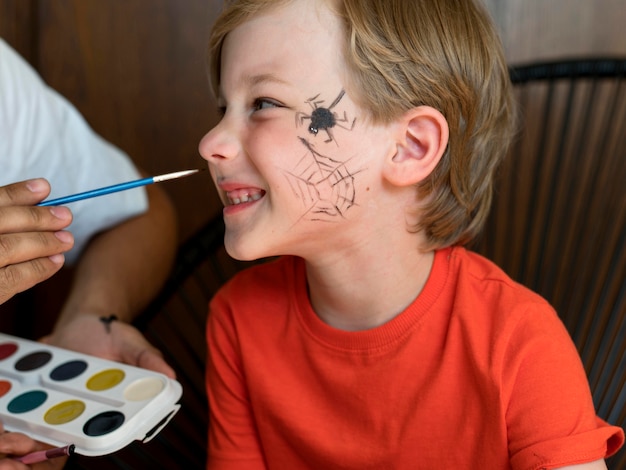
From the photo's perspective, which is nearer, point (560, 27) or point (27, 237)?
point (27, 237)

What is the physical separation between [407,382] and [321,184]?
0.30 m

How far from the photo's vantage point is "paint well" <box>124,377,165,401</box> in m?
0.91

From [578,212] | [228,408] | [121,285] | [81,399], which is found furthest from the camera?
[578,212]

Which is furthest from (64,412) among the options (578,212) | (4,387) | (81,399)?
(578,212)

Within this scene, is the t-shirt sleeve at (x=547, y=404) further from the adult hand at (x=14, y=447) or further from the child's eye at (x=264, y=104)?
the adult hand at (x=14, y=447)

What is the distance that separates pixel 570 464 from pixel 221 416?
508 mm

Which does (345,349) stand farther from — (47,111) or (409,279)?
(47,111)

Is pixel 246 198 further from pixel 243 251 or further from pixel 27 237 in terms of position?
pixel 27 237

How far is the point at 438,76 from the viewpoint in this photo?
2.87 feet

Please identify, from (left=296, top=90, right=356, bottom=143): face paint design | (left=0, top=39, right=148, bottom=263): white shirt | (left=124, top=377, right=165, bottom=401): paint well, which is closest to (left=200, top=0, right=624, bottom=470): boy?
(left=296, top=90, right=356, bottom=143): face paint design

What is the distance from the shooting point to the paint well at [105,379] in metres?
0.95

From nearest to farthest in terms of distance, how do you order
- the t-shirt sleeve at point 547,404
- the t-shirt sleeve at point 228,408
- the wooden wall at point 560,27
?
1. the t-shirt sleeve at point 547,404
2. the t-shirt sleeve at point 228,408
3. the wooden wall at point 560,27

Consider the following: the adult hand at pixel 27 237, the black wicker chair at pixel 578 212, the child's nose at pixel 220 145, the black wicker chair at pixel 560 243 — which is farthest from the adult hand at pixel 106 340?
the black wicker chair at pixel 578 212

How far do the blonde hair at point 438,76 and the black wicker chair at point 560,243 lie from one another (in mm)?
341
